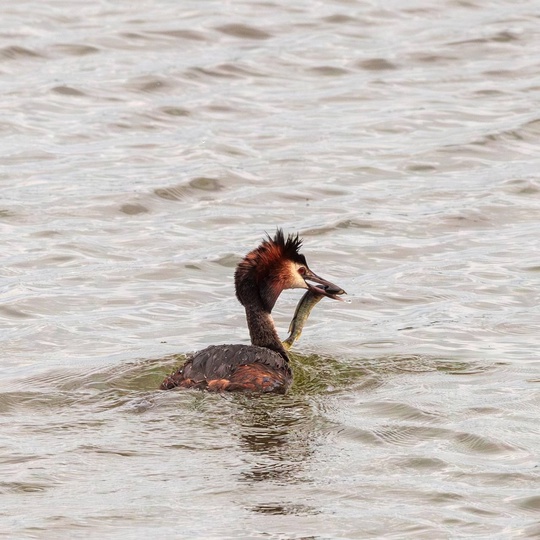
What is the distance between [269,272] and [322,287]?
1.66ft

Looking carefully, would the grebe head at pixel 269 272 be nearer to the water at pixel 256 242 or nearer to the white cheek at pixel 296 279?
the white cheek at pixel 296 279

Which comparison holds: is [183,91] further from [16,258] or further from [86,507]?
[86,507]

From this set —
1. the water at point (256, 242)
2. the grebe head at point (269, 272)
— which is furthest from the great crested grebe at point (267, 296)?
the water at point (256, 242)

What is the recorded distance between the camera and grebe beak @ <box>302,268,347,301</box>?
36.7ft

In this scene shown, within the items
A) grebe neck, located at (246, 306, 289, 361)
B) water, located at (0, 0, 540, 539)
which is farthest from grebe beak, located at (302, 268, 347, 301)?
water, located at (0, 0, 540, 539)

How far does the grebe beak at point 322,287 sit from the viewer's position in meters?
11.2

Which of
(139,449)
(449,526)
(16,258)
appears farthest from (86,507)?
(16,258)

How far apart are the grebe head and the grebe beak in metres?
0.02

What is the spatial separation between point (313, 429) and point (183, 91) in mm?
11828

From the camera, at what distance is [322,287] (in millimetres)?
11344

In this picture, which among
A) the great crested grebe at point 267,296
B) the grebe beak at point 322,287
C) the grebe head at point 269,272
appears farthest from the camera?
the grebe beak at point 322,287

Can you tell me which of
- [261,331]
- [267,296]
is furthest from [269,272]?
[261,331]

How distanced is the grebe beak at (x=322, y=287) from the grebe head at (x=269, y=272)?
23 mm

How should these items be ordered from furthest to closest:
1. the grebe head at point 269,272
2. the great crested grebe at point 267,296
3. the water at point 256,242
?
the grebe head at point 269,272
the great crested grebe at point 267,296
the water at point 256,242
